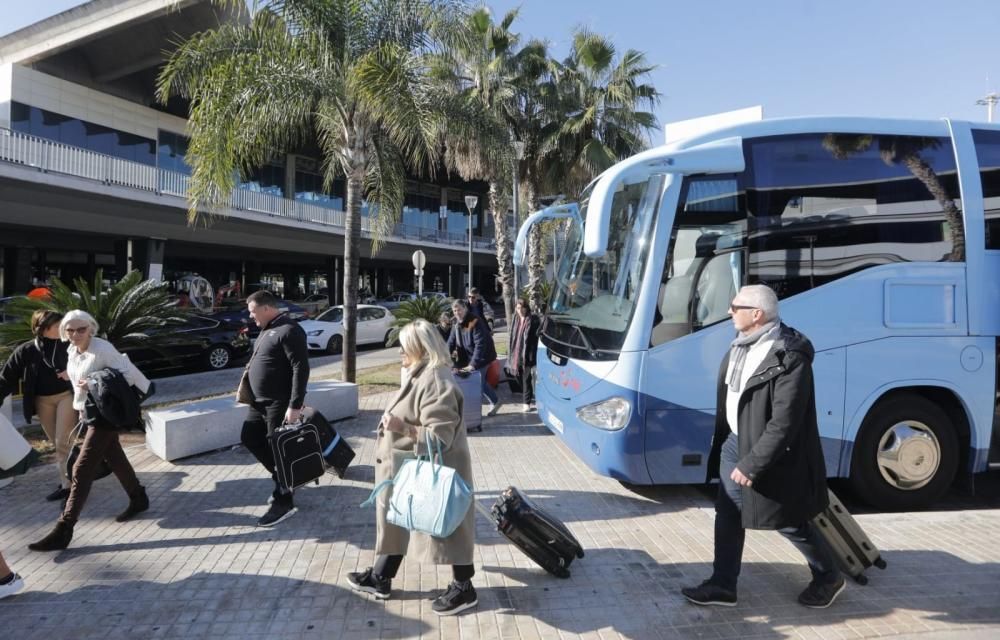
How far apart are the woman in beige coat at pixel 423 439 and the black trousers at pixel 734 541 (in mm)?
1397

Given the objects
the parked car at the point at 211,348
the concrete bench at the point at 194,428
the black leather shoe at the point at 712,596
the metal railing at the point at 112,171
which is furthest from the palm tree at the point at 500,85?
the black leather shoe at the point at 712,596

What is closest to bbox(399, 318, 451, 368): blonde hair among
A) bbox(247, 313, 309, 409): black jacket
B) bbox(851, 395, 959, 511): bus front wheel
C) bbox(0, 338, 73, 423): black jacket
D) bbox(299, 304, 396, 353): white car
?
bbox(247, 313, 309, 409): black jacket

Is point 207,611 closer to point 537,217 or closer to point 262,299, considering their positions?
point 262,299

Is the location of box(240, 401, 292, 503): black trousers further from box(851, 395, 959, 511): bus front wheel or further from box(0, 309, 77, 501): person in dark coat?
box(851, 395, 959, 511): bus front wheel

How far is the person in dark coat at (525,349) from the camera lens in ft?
29.1

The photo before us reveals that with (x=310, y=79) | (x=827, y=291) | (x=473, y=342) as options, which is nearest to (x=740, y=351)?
(x=827, y=291)

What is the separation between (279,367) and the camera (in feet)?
15.5

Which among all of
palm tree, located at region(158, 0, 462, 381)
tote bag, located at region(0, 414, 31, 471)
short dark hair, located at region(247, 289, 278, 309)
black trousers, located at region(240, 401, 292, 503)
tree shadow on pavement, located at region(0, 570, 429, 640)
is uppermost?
palm tree, located at region(158, 0, 462, 381)

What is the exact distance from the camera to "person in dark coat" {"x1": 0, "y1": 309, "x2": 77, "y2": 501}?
5.03 m

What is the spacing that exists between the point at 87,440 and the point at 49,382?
117 centimetres

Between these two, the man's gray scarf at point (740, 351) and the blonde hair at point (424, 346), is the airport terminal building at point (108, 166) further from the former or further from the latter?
the man's gray scarf at point (740, 351)

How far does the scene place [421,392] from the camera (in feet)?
10.8

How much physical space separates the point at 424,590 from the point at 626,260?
9.50 ft

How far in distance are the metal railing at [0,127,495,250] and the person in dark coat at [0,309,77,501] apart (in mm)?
7881
